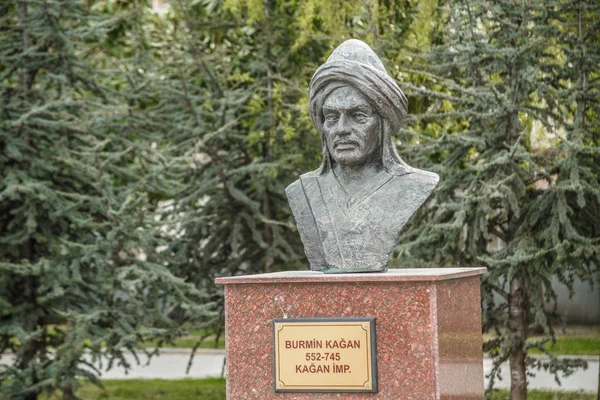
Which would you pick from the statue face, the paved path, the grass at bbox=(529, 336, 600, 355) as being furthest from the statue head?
the grass at bbox=(529, 336, 600, 355)

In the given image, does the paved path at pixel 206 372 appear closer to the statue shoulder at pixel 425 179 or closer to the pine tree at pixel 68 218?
the pine tree at pixel 68 218

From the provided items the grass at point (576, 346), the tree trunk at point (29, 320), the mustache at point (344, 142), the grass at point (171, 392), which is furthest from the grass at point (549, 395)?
the mustache at point (344, 142)

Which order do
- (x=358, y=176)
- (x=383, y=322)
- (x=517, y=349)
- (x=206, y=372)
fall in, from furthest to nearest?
(x=206, y=372)
(x=517, y=349)
(x=358, y=176)
(x=383, y=322)

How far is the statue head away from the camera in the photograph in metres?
6.07

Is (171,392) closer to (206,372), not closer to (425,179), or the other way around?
(206,372)

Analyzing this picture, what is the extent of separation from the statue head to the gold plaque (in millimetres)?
1180

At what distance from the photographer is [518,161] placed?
9414mm

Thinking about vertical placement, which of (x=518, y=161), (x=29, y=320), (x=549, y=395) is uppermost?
(x=518, y=161)

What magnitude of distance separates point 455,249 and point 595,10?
263 cm

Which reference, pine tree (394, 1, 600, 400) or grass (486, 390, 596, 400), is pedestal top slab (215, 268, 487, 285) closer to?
pine tree (394, 1, 600, 400)

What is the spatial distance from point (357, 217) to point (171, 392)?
25.3 feet

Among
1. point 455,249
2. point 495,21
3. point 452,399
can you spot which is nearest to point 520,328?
point 455,249

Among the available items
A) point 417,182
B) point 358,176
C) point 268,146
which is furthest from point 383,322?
point 268,146

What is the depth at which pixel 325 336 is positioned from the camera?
558 centimetres
